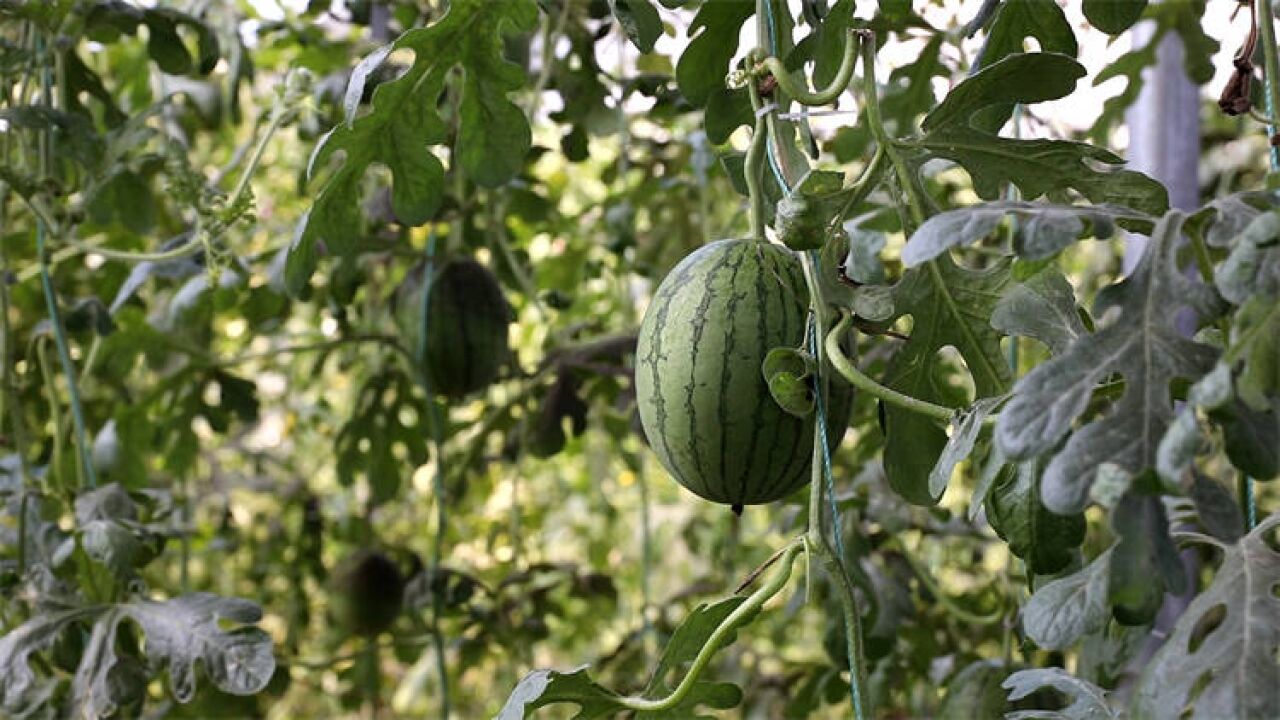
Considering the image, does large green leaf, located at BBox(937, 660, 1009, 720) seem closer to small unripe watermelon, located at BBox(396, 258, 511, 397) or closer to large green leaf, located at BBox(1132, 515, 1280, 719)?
large green leaf, located at BBox(1132, 515, 1280, 719)

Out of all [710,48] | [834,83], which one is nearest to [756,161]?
[834,83]

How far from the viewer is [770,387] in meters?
1.18

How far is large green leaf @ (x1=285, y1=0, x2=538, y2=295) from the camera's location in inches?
57.1

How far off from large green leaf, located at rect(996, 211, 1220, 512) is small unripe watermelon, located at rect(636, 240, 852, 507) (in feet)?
1.32

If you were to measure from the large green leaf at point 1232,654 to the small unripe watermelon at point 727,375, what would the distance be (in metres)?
0.41

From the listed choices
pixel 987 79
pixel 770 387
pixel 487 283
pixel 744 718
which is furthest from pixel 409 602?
pixel 987 79

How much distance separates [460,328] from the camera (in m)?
2.43

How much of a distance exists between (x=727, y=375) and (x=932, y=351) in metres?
0.22

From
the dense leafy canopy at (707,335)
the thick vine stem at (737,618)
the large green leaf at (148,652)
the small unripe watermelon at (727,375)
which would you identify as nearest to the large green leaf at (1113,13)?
the dense leafy canopy at (707,335)

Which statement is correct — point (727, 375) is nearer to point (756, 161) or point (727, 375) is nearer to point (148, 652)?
point (756, 161)

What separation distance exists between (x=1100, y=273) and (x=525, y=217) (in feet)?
4.22

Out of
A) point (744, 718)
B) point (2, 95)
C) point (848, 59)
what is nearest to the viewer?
point (848, 59)

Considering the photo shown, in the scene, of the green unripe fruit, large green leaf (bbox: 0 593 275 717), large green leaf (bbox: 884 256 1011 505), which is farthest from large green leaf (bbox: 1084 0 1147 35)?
the green unripe fruit

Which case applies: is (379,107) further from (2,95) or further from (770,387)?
(2,95)
